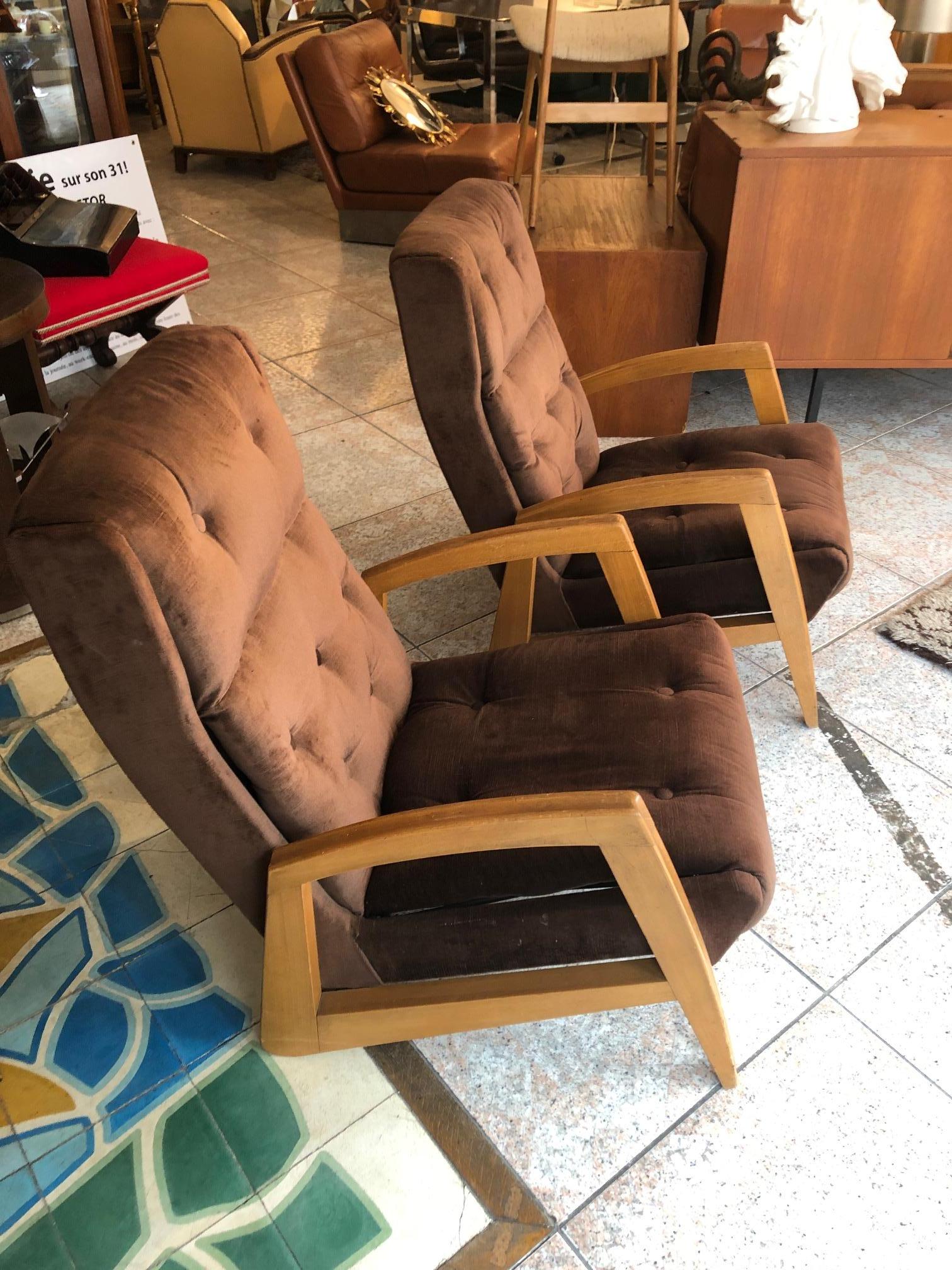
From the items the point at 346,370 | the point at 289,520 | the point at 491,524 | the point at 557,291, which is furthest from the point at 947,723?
the point at 346,370

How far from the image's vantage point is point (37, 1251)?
4.39 feet

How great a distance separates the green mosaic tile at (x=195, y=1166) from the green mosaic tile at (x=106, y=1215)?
38 mm

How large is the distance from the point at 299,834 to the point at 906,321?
8.08ft

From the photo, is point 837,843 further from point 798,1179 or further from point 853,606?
point 853,606

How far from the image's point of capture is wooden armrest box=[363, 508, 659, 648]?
67.7 inches

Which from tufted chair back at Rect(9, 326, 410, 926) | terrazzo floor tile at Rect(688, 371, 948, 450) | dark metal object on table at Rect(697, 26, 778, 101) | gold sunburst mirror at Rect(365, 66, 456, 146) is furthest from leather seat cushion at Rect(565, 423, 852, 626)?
gold sunburst mirror at Rect(365, 66, 456, 146)

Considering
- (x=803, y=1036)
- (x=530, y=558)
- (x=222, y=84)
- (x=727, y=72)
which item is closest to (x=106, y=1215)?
(x=803, y=1036)

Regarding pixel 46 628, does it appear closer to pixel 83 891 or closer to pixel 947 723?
pixel 83 891

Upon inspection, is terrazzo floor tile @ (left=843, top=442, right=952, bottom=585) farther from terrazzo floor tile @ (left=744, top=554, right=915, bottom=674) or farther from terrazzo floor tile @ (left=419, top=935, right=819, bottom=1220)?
terrazzo floor tile @ (left=419, top=935, right=819, bottom=1220)

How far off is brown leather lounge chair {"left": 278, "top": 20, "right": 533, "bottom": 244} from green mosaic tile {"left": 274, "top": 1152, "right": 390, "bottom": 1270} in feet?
14.0

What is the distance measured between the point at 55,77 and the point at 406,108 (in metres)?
1.51

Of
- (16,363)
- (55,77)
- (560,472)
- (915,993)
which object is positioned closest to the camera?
(915,993)

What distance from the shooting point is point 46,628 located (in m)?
1.05

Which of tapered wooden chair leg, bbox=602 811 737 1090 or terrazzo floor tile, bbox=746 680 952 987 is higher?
tapered wooden chair leg, bbox=602 811 737 1090
